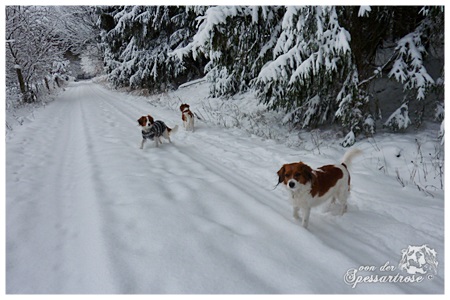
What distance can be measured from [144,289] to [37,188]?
9.64ft

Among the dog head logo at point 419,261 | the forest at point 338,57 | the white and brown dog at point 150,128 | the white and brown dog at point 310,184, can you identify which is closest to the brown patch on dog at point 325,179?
the white and brown dog at point 310,184

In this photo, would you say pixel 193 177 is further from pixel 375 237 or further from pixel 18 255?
pixel 375 237

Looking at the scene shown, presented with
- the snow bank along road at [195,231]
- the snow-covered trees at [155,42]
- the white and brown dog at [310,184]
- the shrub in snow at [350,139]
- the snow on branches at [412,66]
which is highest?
the snow-covered trees at [155,42]

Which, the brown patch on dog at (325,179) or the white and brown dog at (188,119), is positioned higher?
the white and brown dog at (188,119)

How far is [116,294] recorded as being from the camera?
6.44 ft

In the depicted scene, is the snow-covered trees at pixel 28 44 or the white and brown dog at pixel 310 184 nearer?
the white and brown dog at pixel 310 184

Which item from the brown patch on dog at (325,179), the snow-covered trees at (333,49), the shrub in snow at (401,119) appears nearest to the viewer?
the brown patch on dog at (325,179)

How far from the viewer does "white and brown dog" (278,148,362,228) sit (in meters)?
2.68

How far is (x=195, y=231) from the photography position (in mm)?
2723

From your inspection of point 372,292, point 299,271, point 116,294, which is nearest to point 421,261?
point 372,292

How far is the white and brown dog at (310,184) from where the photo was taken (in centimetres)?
268

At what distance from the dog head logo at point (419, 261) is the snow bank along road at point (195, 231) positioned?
0.07 meters

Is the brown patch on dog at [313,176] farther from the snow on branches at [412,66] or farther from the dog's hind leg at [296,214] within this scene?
the snow on branches at [412,66]

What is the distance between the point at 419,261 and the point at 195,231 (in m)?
2.19
